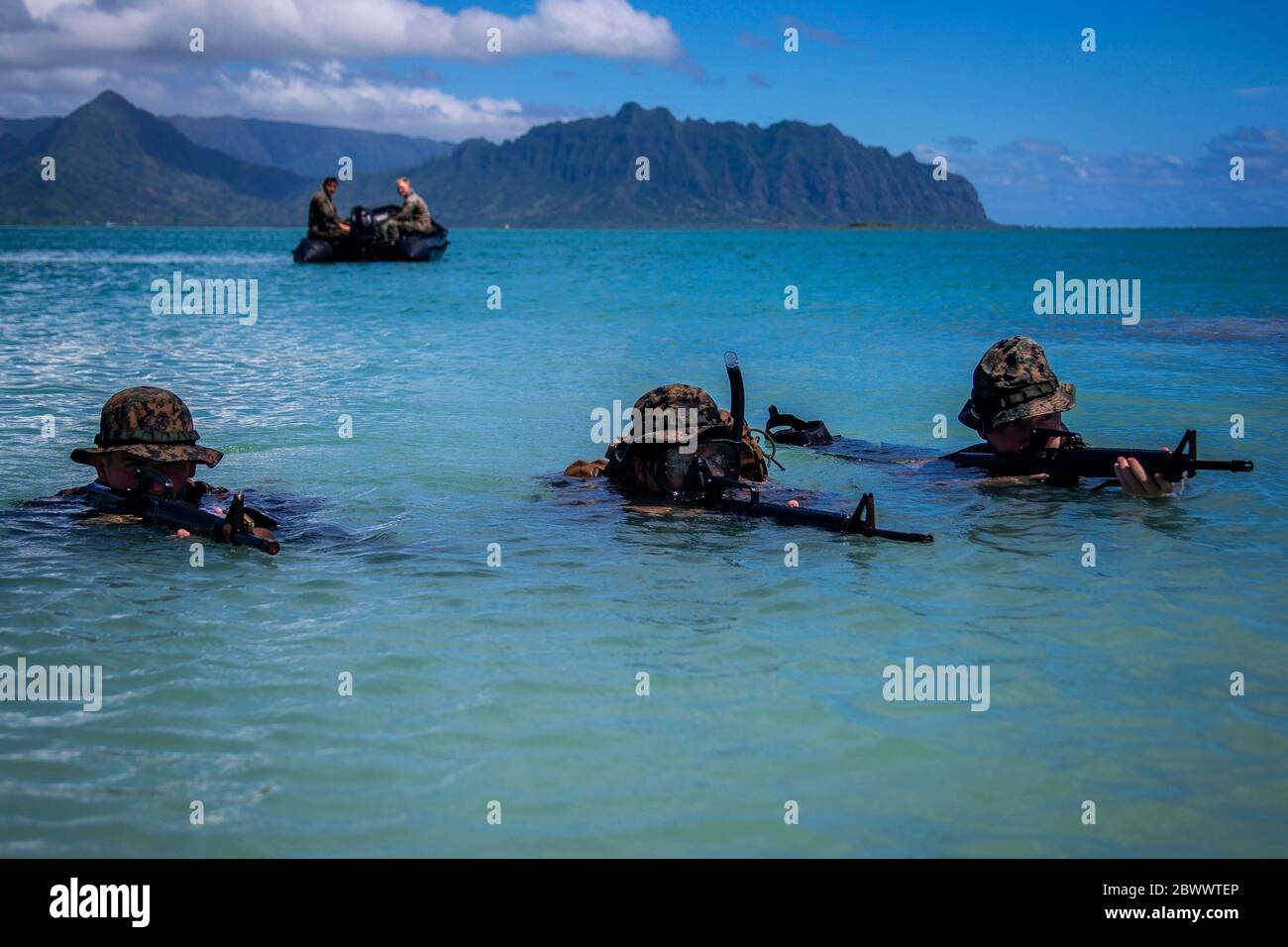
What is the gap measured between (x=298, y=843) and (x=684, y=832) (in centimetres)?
122

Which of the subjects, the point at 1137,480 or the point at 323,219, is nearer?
the point at 1137,480

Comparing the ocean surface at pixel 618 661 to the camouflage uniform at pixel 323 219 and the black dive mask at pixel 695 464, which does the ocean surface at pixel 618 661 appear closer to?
the black dive mask at pixel 695 464

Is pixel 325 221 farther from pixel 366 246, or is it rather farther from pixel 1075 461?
pixel 1075 461

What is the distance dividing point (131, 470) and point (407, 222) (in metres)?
41.6

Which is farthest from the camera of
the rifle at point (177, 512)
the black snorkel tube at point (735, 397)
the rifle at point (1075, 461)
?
the rifle at point (1075, 461)

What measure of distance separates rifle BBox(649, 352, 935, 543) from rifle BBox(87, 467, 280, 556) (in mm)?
2603

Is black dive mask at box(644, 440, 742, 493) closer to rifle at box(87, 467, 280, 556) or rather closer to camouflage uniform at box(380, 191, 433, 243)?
rifle at box(87, 467, 280, 556)

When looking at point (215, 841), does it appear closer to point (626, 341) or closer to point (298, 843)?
point (298, 843)

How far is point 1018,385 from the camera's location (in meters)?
8.41

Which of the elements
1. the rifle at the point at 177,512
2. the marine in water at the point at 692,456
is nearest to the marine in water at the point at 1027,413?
the marine in water at the point at 692,456

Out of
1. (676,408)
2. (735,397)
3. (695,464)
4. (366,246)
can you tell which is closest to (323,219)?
(366,246)

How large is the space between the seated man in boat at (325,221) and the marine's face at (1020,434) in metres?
41.4

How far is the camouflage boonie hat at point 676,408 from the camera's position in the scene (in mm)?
7855
